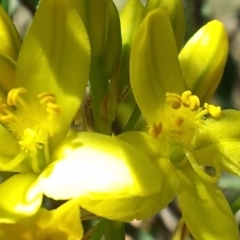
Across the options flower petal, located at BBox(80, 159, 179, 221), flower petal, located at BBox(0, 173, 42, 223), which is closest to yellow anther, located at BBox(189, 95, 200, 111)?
flower petal, located at BBox(80, 159, 179, 221)

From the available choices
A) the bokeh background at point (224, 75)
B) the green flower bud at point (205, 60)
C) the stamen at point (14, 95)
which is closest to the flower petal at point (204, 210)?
the green flower bud at point (205, 60)

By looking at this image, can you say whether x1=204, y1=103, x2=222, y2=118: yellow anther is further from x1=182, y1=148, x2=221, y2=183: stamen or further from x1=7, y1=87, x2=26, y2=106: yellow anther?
x1=7, y1=87, x2=26, y2=106: yellow anther

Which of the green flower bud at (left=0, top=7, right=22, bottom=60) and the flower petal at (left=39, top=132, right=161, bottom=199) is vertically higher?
the green flower bud at (left=0, top=7, right=22, bottom=60)

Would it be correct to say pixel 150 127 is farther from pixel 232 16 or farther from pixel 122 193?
pixel 232 16

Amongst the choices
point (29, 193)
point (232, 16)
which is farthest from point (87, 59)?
point (232, 16)

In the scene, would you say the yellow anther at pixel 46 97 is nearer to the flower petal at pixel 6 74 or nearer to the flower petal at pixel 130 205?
the flower petal at pixel 6 74
